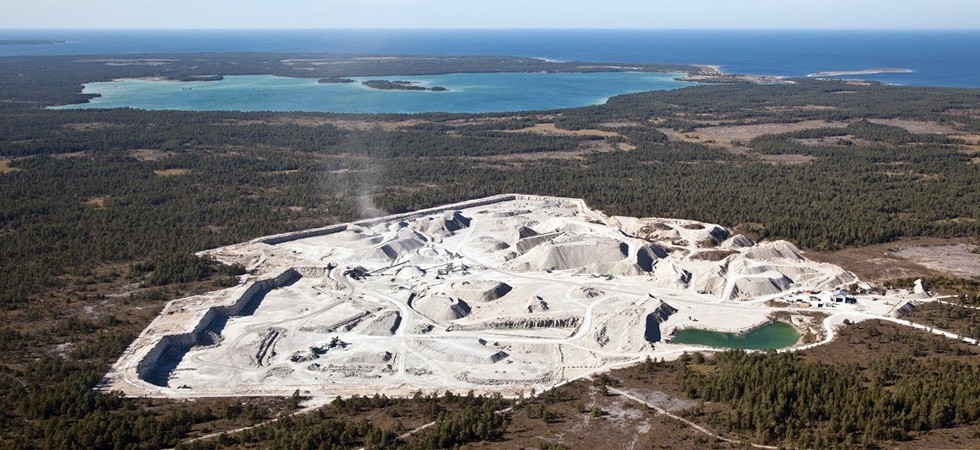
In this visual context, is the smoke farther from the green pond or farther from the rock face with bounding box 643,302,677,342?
the green pond

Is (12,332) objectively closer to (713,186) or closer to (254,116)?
(713,186)

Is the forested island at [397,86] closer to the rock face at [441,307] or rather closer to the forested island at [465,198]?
the forested island at [465,198]

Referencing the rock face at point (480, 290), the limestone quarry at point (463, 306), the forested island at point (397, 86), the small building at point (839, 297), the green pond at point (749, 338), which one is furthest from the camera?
the forested island at point (397, 86)

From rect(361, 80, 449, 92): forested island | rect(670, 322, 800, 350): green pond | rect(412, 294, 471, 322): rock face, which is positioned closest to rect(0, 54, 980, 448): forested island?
rect(670, 322, 800, 350): green pond

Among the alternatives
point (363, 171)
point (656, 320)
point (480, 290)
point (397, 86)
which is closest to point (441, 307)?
point (480, 290)

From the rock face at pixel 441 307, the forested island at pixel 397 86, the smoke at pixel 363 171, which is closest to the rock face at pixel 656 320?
the rock face at pixel 441 307

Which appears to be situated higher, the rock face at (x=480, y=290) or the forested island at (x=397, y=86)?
the forested island at (x=397, y=86)
